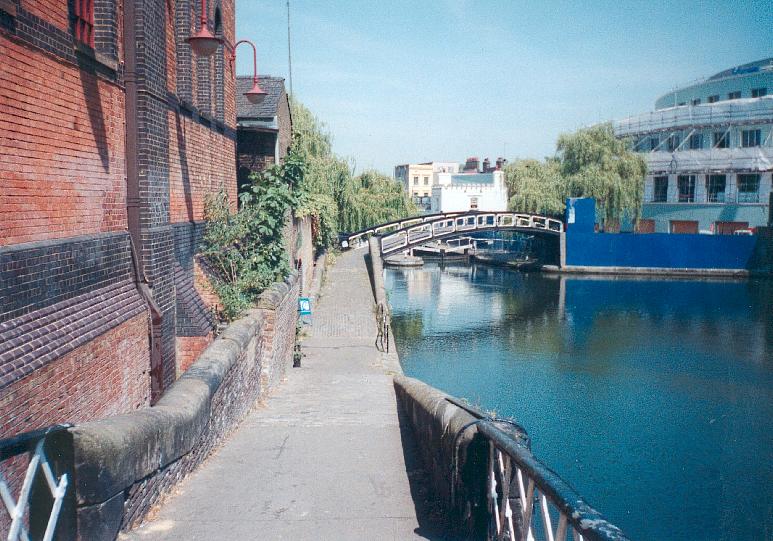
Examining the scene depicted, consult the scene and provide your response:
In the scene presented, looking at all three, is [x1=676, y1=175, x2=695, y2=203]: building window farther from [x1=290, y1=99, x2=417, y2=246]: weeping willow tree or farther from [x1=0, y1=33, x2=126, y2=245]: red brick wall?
[x1=0, y1=33, x2=126, y2=245]: red brick wall

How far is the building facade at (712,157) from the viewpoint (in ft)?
148

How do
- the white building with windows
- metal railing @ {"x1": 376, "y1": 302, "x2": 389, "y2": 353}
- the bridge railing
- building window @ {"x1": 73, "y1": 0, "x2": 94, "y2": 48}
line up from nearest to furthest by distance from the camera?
building window @ {"x1": 73, "y1": 0, "x2": 94, "y2": 48}, metal railing @ {"x1": 376, "y1": 302, "x2": 389, "y2": 353}, the bridge railing, the white building with windows

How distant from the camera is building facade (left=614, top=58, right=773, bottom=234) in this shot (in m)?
45.2

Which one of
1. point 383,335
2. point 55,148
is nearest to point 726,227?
point 383,335

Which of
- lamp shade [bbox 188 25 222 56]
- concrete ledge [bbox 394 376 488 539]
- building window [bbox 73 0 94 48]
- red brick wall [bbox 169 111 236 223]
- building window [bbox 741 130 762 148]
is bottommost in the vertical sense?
concrete ledge [bbox 394 376 488 539]

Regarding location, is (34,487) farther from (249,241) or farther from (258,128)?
(258,128)

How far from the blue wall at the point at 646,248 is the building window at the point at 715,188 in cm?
534

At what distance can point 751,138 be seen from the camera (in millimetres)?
45781

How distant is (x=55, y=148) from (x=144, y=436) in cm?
268

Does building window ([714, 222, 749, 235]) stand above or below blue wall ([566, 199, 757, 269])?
above

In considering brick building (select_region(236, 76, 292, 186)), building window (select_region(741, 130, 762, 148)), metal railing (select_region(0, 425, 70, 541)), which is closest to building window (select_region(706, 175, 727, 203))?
building window (select_region(741, 130, 762, 148))

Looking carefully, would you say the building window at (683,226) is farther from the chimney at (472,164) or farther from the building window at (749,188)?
the chimney at (472,164)

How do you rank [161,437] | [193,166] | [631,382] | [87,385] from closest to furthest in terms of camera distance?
[161,437] → [87,385] → [193,166] → [631,382]

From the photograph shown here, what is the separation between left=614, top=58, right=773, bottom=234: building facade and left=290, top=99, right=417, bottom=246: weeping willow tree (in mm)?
18511
